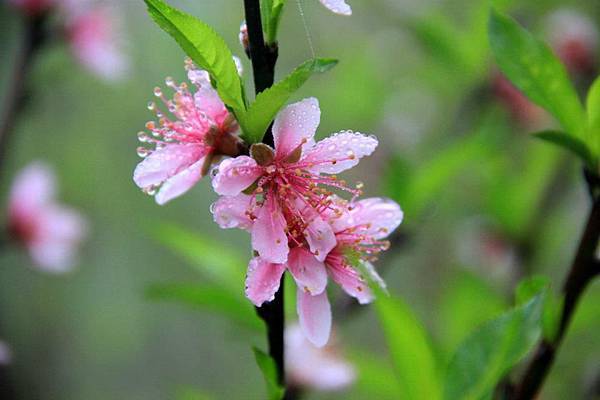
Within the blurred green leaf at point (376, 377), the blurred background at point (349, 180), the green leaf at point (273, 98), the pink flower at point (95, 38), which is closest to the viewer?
the green leaf at point (273, 98)

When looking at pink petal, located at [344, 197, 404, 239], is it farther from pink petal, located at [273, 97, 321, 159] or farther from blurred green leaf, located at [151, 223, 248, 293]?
blurred green leaf, located at [151, 223, 248, 293]

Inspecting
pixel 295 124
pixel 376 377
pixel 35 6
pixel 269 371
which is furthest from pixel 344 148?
pixel 35 6

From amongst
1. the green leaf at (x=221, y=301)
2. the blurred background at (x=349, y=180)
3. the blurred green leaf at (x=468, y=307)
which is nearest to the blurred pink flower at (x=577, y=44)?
the blurred background at (x=349, y=180)

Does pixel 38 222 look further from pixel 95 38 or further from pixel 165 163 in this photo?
pixel 165 163

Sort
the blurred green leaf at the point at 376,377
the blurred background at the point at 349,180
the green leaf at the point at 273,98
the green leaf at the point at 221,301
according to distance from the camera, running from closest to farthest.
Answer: the green leaf at the point at 273,98 → the green leaf at the point at 221,301 → the blurred green leaf at the point at 376,377 → the blurred background at the point at 349,180

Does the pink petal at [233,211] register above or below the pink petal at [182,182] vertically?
below

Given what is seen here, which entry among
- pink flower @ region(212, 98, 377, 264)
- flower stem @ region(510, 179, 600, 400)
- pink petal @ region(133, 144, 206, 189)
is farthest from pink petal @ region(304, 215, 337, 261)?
flower stem @ region(510, 179, 600, 400)

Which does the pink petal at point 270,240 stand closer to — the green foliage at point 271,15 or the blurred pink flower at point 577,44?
the green foliage at point 271,15
